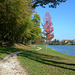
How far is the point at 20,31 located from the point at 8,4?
23.5 ft

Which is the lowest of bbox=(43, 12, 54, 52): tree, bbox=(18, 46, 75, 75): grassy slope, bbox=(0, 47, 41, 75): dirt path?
bbox=(18, 46, 75, 75): grassy slope

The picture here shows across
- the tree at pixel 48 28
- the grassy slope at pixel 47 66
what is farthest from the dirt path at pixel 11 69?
the tree at pixel 48 28

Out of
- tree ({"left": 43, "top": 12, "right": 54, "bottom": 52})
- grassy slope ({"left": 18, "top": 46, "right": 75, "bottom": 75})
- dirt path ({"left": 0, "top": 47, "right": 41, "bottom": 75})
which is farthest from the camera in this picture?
tree ({"left": 43, "top": 12, "right": 54, "bottom": 52})

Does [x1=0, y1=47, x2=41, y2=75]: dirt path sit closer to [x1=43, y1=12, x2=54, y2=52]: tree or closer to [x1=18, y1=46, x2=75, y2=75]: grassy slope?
[x1=18, y1=46, x2=75, y2=75]: grassy slope

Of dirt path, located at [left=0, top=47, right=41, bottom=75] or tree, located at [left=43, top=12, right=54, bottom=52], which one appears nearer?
dirt path, located at [left=0, top=47, right=41, bottom=75]

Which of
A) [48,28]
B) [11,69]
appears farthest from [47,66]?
[48,28]

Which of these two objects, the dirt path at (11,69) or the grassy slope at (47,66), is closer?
the dirt path at (11,69)

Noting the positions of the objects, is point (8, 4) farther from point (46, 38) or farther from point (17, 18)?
point (46, 38)

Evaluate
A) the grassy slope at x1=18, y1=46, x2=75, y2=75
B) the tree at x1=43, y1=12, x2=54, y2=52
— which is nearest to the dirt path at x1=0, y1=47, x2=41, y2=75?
the grassy slope at x1=18, y1=46, x2=75, y2=75

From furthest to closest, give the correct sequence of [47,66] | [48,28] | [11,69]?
[48,28], [47,66], [11,69]

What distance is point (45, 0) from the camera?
835 cm

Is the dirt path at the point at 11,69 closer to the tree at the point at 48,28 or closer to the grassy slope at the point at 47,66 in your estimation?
the grassy slope at the point at 47,66

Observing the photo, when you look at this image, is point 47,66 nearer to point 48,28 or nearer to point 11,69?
point 11,69

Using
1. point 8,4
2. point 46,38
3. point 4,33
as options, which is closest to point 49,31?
point 46,38
